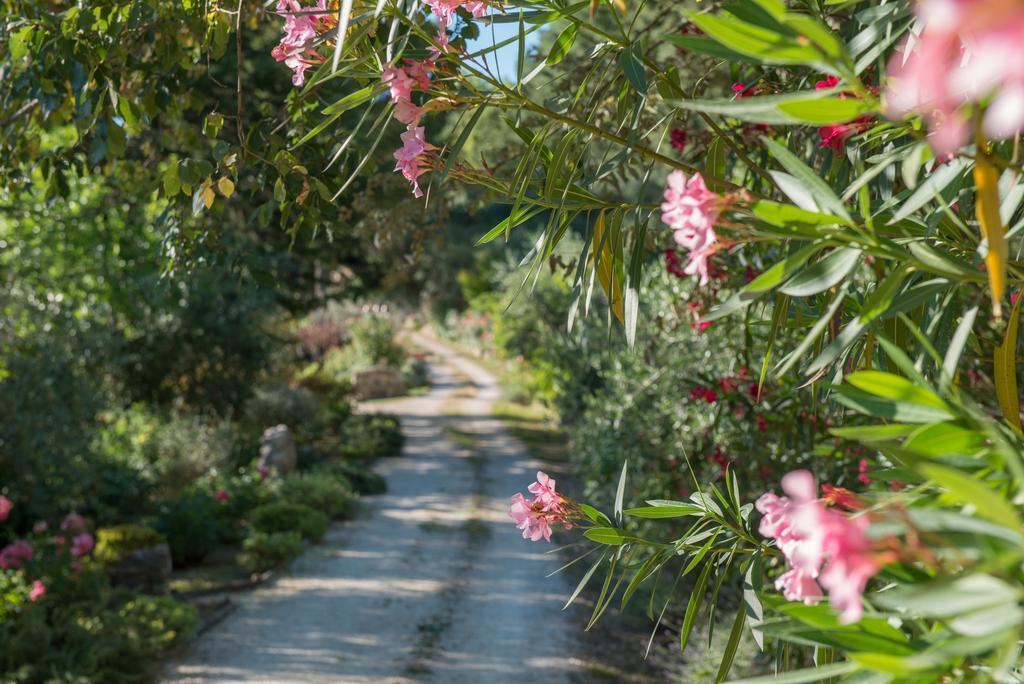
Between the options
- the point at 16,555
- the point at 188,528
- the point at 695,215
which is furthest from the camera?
the point at 188,528

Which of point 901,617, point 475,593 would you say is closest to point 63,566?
point 475,593

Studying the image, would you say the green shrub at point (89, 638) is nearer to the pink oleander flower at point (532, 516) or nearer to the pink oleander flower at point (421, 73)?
the pink oleander flower at point (532, 516)

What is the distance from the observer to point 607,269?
1.43m

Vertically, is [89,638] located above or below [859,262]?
below

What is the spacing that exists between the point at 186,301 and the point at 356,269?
2.79 m

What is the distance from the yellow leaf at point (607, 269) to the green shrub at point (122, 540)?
5.39 m

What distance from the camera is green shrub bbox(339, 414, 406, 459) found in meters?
11.3

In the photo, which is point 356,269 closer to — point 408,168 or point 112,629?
point 112,629

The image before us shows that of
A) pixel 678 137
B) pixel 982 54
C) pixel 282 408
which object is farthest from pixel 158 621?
pixel 282 408

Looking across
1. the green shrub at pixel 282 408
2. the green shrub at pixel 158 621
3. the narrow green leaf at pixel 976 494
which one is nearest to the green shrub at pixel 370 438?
the green shrub at pixel 282 408

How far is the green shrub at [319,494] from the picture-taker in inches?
328

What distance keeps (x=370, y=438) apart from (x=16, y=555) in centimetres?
701

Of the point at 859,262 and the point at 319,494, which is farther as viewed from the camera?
the point at 319,494

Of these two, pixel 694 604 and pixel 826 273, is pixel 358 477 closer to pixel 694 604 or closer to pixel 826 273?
pixel 694 604
